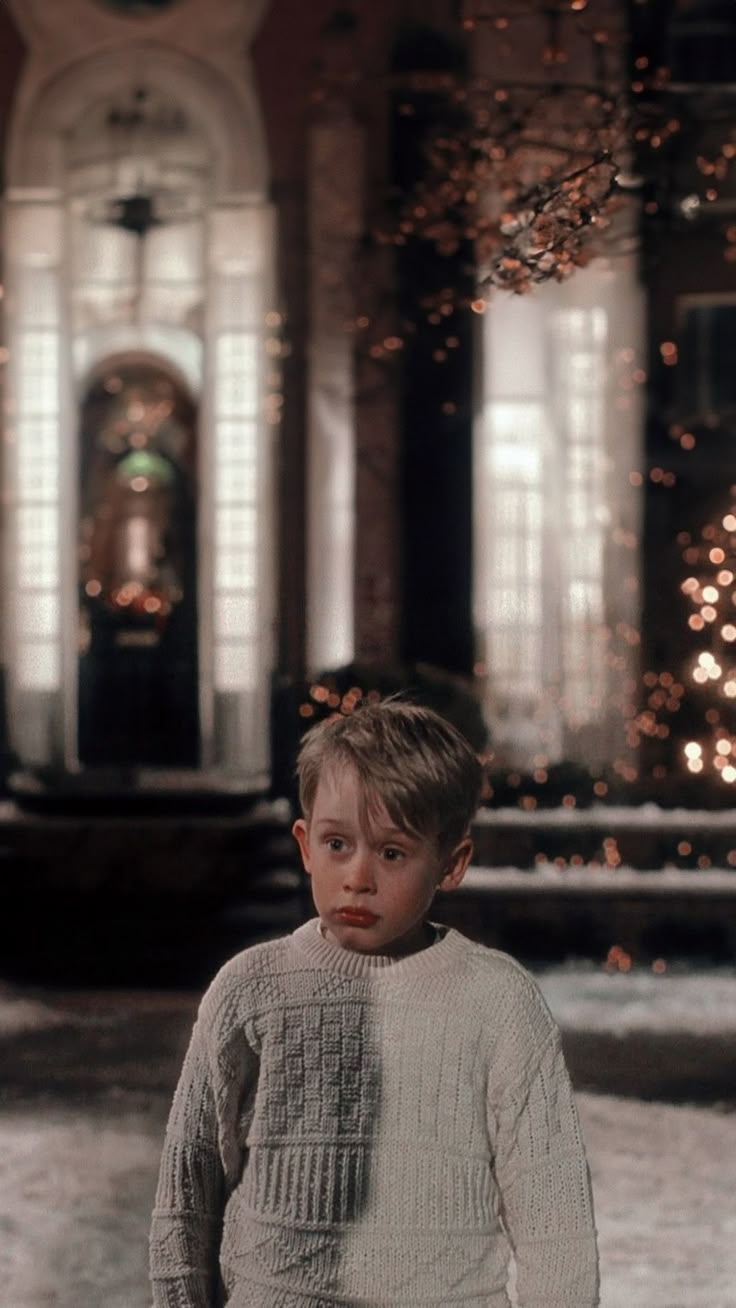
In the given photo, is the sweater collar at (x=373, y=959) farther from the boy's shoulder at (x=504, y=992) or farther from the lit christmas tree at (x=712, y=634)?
the lit christmas tree at (x=712, y=634)

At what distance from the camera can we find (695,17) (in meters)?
18.5

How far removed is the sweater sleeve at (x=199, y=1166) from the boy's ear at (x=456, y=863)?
1.19 ft

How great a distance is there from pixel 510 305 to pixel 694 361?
2.61m

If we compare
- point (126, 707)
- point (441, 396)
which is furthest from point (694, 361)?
point (126, 707)

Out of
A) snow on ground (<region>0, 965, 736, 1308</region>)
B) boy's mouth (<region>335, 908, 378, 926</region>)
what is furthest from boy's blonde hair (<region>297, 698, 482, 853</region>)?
snow on ground (<region>0, 965, 736, 1308</region>)

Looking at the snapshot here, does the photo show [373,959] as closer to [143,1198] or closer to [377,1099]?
[377,1099]

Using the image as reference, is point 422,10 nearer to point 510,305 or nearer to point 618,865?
point 510,305

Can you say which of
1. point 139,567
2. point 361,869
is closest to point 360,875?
point 361,869

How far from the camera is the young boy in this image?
94.0 inches

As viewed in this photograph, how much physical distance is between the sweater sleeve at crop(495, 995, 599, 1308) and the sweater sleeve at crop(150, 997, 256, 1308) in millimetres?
368

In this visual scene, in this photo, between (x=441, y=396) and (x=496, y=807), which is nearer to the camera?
(x=496, y=807)

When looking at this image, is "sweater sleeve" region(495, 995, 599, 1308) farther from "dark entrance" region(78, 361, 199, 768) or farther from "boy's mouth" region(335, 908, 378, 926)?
"dark entrance" region(78, 361, 199, 768)

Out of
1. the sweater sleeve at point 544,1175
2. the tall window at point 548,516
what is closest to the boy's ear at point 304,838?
the sweater sleeve at point 544,1175

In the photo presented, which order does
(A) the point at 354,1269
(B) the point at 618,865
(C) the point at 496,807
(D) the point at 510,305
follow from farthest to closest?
(D) the point at 510,305 → (C) the point at 496,807 → (B) the point at 618,865 → (A) the point at 354,1269
